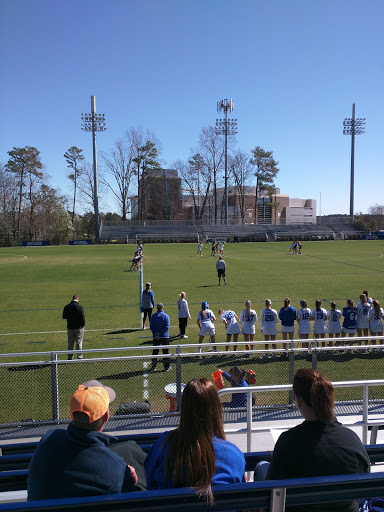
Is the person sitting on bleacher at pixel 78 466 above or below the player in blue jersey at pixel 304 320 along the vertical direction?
above

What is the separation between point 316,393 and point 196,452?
879mm

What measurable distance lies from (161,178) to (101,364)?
7480 cm

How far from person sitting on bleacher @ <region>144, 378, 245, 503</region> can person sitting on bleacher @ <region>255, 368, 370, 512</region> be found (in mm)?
298

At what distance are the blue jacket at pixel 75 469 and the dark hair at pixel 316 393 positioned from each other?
1.14 metres

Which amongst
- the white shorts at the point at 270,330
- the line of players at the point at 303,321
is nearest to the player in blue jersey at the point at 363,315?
the line of players at the point at 303,321

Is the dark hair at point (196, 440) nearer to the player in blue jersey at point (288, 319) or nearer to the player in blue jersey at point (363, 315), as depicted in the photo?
the player in blue jersey at point (288, 319)

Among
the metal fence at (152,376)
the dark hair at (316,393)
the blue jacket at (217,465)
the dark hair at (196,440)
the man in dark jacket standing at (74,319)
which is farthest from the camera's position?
the man in dark jacket standing at (74,319)

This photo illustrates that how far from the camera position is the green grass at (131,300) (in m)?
8.14

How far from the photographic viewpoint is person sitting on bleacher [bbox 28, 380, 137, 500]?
6.84 ft

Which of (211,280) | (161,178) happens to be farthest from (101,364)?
(161,178)

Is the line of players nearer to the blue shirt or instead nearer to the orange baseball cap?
the blue shirt

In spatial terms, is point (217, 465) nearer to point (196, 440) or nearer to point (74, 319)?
point (196, 440)

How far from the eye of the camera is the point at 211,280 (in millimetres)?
23031

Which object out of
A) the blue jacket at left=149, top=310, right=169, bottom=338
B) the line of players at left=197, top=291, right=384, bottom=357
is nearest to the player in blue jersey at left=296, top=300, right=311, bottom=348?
the line of players at left=197, top=291, right=384, bottom=357
